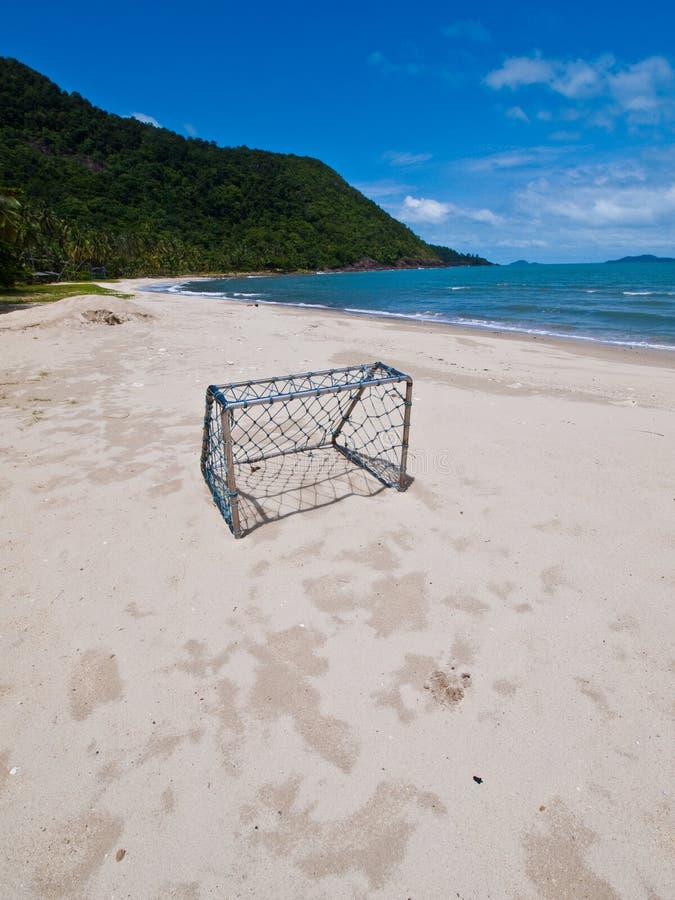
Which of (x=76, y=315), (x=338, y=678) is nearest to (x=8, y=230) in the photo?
Result: (x=76, y=315)

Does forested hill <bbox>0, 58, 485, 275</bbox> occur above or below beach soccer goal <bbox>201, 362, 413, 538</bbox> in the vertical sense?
above

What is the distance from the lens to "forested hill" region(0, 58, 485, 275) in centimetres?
7362

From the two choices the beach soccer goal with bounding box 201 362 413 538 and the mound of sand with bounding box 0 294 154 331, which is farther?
the mound of sand with bounding box 0 294 154 331

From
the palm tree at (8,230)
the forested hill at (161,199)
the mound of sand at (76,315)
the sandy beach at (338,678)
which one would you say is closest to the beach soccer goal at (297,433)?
the sandy beach at (338,678)

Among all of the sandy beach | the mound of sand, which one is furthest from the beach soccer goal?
the mound of sand

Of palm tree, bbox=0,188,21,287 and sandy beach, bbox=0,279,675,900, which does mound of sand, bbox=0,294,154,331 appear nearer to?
palm tree, bbox=0,188,21,287

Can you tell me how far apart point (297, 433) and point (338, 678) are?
418 cm

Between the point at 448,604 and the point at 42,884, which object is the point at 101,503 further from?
the point at 448,604

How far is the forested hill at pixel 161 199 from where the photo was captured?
7362 centimetres

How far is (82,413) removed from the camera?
6.79 metres

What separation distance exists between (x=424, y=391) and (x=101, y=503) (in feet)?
20.0

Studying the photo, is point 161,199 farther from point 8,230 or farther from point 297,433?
point 297,433

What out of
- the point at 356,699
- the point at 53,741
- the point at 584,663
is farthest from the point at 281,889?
the point at 584,663

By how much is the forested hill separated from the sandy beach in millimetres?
56956
